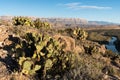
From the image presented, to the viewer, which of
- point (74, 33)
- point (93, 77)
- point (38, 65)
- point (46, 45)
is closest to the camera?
point (93, 77)

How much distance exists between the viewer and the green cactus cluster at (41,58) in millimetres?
8758

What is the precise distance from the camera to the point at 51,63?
8.97m

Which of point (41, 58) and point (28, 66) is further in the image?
point (41, 58)

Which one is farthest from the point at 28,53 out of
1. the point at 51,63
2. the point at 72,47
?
the point at 72,47

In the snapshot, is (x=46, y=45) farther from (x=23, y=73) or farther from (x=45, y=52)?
(x=23, y=73)

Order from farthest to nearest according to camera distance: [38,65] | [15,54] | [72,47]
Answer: [72,47] < [15,54] < [38,65]

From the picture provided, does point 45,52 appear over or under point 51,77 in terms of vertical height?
over

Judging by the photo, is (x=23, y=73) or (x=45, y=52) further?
(x=45, y=52)

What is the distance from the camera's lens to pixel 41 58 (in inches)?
368

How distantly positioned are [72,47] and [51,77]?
8.11 meters

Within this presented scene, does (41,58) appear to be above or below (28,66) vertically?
above

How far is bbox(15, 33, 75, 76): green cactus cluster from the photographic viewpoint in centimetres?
876

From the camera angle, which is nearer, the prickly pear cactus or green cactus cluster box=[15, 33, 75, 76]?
the prickly pear cactus

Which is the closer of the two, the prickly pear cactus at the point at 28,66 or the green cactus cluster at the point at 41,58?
the prickly pear cactus at the point at 28,66
